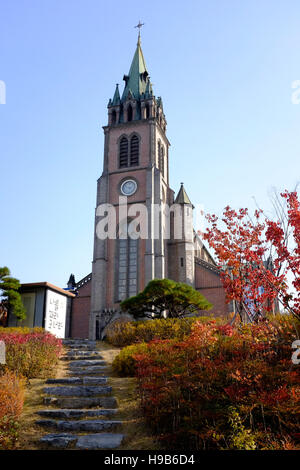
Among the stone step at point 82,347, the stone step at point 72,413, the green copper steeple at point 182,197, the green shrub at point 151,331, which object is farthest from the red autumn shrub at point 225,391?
the green copper steeple at point 182,197

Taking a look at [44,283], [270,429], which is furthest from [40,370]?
[44,283]

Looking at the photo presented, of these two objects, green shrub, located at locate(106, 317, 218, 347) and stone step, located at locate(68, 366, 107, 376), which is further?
green shrub, located at locate(106, 317, 218, 347)

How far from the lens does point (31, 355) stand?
429 inches

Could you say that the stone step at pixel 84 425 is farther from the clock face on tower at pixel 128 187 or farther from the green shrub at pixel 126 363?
the clock face on tower at pixel 128 187

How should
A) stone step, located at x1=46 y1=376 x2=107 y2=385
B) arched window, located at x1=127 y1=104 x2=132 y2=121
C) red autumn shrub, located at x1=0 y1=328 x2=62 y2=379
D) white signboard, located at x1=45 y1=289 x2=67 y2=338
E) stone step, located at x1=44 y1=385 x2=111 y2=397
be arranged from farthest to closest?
arched window, located at x1=127 y1=104 x2=132 y2=121 → white signboard, located at x1=45 y1=289 x2=67 y2=338 → red autumn shrub, located at x1=0 y1=328 x2=62 y2=379 → stone step, located at x1=46 y1=376 x2=107 y2=385 → stone step, located at x1=44 y1=385 x2=111 y2=397

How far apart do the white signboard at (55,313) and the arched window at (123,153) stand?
1571 centimetres

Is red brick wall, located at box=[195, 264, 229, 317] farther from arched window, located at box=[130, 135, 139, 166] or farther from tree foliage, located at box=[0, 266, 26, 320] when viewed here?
tree foliage, located at box=[0, 266, 26, 320]

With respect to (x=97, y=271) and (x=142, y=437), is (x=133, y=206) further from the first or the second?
(x=142, y=437)

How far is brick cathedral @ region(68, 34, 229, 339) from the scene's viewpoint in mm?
30859

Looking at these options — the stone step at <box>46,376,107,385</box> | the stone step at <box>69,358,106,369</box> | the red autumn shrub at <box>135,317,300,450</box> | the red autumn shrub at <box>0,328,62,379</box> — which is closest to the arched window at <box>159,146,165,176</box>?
the red autumn shrub at <box>0,328,62,379</box>

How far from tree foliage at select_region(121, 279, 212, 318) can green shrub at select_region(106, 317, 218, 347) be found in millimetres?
2494

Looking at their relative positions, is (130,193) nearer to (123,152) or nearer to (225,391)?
(123,152)

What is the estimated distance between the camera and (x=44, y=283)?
2128cm
